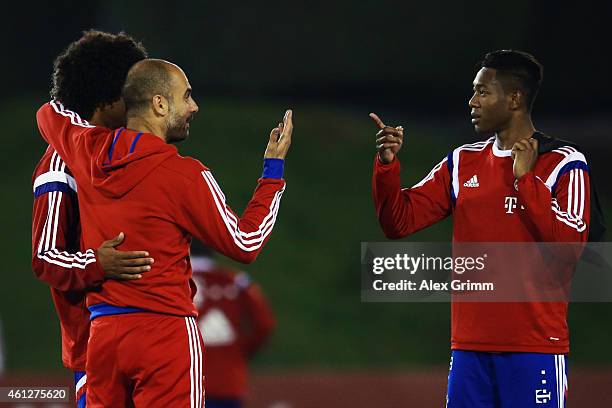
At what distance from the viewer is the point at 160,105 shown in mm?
3391

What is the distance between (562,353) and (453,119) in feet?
48.5

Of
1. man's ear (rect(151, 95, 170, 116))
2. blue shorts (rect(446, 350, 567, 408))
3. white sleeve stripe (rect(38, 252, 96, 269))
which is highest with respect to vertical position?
man's ear (rect(151, 95, 170, 116))

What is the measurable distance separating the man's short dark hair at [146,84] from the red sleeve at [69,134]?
17cm

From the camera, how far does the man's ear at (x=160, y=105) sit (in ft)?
11.1

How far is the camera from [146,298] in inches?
129

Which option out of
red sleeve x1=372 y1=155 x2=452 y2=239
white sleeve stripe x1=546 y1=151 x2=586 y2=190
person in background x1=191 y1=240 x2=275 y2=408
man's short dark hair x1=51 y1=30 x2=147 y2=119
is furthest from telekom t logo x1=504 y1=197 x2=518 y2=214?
person in background x1=191 y1=240 x2=275 y2=408

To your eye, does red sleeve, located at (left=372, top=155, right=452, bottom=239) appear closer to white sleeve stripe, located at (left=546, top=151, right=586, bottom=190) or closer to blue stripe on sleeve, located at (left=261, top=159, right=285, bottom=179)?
white sleeve stripe, located at (left=546, top=151, right=586, bottom=190)

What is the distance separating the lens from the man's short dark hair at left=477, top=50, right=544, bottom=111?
160 inches

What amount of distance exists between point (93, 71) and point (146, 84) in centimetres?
40

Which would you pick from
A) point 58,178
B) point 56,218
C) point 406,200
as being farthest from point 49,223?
point 406,200

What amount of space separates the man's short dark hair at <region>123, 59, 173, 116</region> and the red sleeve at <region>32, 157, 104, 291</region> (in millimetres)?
343

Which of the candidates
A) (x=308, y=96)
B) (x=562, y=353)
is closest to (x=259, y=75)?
(x=308, y=96)

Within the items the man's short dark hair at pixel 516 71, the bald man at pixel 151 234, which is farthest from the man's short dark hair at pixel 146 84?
the man's short dark hair at pixel 516 71

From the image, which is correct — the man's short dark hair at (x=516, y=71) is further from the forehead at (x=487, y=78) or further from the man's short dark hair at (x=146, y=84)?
the man's short dark hair at (x=146, y=84)
